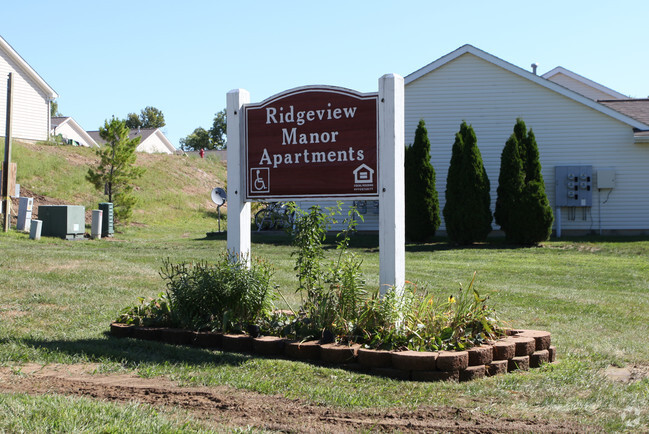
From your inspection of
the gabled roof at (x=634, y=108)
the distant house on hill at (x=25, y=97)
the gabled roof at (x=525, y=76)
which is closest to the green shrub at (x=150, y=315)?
the gabled roof at (x=525, y=76)

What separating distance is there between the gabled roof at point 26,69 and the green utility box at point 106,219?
1709 cm

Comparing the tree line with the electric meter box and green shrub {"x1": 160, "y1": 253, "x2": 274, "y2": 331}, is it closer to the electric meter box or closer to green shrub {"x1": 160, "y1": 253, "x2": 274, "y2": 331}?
the electric meter box

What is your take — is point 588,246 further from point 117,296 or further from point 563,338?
point 117,296

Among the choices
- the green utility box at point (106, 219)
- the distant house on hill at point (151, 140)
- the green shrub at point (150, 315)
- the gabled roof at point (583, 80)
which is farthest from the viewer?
the distant house on hill at point (151, 140)

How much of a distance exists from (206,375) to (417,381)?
163 centimetres

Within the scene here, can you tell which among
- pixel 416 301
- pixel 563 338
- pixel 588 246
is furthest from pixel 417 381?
pixel 588 246

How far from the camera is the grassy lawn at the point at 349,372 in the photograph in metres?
4.45

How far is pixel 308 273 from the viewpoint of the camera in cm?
639

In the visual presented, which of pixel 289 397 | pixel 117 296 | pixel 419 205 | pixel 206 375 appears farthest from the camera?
pixel 419 205

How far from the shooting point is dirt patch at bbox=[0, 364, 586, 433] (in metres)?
3.99

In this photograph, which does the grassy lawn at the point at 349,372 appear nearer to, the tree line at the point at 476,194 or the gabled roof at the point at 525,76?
the tree line at the point at 476,194

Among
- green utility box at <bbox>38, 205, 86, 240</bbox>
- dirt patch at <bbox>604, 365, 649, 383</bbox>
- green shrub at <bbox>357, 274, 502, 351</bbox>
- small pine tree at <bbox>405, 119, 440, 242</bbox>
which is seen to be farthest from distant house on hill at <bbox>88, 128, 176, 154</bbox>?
dirt patch at <bbox>604, 365, 649, 383</bbox>

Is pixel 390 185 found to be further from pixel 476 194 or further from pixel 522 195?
pixel 522 195

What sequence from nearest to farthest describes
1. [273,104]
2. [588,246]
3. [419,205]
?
[273,104] → [588,246] → [419,205]
